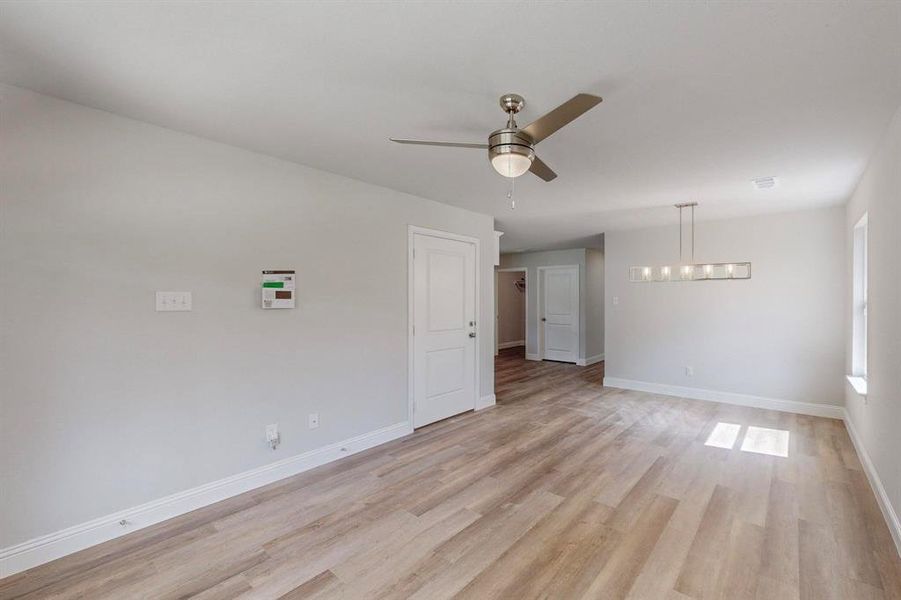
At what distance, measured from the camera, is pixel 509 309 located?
10750mm

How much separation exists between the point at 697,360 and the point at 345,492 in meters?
4.83

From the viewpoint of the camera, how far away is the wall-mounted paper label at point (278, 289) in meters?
3.04

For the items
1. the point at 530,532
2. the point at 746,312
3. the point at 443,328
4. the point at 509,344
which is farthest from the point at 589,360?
the point at 530,532

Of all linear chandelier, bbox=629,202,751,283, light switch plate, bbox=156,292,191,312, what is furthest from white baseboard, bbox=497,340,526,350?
light switch plate, bbox=156,292,191,312

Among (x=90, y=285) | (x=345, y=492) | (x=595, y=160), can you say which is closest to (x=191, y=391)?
(x=90, y=285)

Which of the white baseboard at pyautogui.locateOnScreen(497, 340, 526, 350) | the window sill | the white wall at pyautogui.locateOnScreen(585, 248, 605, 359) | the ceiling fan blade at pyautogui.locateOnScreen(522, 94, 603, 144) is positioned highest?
the ceiling fan blade at pyautogui.locateOnScreen(522, 94, 603, 144)

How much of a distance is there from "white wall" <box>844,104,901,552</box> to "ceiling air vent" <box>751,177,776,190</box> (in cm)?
59

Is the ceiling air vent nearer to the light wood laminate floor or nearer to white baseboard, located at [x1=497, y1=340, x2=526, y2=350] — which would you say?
the light wood laminate floor

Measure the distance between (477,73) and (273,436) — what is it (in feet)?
9.13

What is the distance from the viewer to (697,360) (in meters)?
5.51

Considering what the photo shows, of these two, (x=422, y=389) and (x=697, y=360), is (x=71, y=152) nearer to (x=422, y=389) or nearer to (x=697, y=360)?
(x=422, y=389)

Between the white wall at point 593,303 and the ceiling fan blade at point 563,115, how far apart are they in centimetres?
658

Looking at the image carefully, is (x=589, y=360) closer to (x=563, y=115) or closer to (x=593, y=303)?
(x=593, y=303)

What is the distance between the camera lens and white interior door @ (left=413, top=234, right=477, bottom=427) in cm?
432
